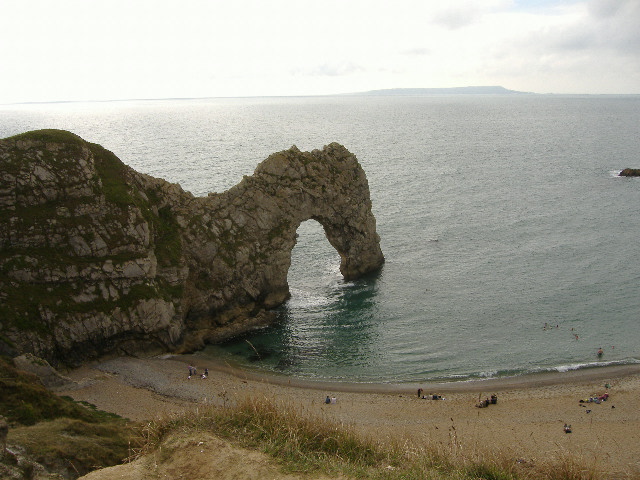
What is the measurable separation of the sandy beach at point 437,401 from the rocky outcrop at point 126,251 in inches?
142

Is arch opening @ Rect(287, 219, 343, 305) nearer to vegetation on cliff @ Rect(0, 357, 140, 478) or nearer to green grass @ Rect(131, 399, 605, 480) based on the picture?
vegetation on cliff @ Rect(0, 357, 140, 478)

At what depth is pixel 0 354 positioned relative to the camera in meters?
31.5

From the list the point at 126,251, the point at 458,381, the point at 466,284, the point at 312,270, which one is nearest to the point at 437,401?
the point at 458,381

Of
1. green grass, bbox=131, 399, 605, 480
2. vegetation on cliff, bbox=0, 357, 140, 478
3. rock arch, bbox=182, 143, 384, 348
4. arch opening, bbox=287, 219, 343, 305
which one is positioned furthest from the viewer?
arch opening, bbox=287, 219, 343, 305

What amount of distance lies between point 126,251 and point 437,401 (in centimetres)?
2721

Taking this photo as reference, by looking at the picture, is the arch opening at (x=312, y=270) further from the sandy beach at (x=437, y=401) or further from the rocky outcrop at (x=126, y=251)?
the sandy beach at (x=437, y=401)

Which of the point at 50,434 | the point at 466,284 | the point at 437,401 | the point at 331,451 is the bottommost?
the point at 437,401

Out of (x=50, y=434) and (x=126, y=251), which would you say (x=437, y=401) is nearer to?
(x=50, y=434)

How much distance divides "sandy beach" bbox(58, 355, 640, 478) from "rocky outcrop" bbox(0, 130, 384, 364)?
3.59m

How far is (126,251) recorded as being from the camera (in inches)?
1531

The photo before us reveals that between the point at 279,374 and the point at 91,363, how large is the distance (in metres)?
14.7

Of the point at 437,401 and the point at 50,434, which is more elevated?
the point at 50,434

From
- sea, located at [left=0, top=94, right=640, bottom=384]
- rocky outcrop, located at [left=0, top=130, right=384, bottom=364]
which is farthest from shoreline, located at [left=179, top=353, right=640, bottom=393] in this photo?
rocky outcrop, located at [left=0, top=130, right=384, bottom=364]

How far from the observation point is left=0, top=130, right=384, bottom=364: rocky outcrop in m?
35.6
